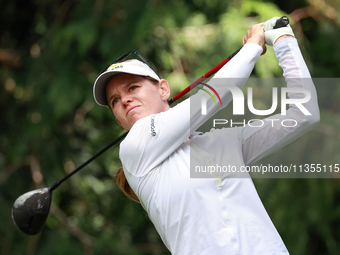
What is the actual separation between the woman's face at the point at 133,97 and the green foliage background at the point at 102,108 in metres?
1.36

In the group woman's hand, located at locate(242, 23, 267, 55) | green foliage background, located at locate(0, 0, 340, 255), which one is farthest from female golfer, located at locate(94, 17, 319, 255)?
green foliage background, located at locate(0, 0, 340, 255)

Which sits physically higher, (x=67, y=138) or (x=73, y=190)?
(x=67, y=138)

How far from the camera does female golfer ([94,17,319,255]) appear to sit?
3.35ft

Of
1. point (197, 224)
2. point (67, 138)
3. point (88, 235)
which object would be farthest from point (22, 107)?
point (197, 224)

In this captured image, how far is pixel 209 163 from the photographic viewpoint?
1.11m

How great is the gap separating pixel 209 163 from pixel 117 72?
1.36ft

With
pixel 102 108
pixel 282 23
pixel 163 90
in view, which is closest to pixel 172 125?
pixel 163 90

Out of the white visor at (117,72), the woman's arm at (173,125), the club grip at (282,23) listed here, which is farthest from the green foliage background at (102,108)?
the woman's arm at (173,125)

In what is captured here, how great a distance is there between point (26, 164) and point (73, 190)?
583 mm

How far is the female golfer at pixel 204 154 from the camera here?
102cm

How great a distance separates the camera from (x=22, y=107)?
140 inches

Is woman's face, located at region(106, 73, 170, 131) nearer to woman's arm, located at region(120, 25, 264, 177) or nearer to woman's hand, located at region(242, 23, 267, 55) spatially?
woman's arm, located at region(120, 25, 264, 177)

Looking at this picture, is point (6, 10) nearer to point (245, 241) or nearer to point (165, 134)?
point (165, 134)

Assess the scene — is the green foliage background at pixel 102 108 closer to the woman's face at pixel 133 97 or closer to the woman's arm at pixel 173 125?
the woman's face at pixel 133 97
